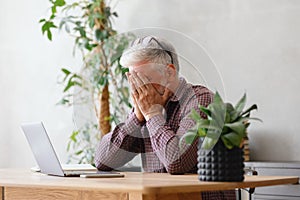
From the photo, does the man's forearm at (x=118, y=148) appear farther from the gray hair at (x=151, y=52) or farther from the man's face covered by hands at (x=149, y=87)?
the gray hair at (x=151, y=52)

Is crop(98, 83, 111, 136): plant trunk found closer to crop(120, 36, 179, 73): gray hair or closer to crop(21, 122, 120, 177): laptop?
crop(21, 122, 120, 177): laptop

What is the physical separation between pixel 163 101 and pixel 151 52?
20 centimetres

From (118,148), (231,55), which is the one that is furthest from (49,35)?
(118,148)

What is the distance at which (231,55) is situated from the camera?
4176 mm

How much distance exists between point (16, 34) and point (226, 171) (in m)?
3.66

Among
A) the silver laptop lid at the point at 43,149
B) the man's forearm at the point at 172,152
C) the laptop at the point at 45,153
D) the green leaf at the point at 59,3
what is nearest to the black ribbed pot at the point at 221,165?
the man's forearm at the point at 172,152

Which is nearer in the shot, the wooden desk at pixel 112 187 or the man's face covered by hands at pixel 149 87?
the wooden desk at pixel 112 187

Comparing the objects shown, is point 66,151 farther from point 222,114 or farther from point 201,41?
point 222,114

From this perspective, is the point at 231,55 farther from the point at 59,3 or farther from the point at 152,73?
the point at 152,73

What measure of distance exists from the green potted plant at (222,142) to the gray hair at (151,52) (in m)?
0.43

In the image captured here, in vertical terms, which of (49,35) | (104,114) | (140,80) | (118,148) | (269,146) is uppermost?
(140,80)

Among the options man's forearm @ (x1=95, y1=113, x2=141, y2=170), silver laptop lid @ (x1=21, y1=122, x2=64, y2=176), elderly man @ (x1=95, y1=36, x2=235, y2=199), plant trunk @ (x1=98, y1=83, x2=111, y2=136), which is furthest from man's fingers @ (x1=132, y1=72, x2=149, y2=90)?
plant trunk @ (x1=98, y1=83, x2=111, y2=136)

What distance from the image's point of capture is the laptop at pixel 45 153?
2.34 metres

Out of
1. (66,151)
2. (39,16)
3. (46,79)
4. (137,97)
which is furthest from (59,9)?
(137,97)
